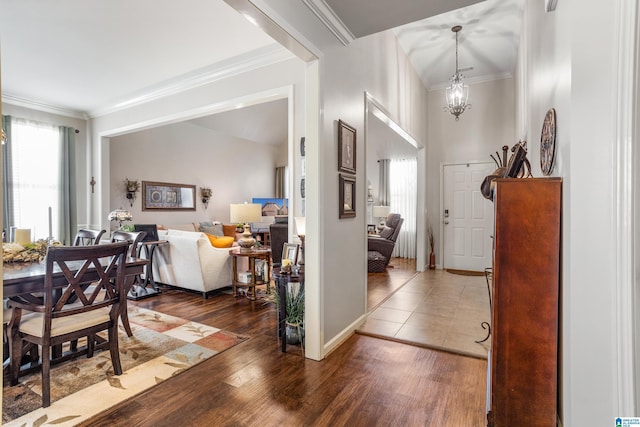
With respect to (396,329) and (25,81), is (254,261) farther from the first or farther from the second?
(25,81)

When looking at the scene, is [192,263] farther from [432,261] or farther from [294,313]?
[432,261]

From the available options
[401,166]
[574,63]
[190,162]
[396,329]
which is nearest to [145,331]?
[396,329]

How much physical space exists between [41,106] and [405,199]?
7850 millimetres

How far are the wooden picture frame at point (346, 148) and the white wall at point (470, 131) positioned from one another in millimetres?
3738

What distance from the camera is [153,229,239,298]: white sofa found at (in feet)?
13.8

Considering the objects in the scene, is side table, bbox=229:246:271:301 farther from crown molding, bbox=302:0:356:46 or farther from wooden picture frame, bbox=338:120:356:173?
crown molding, bbox=302:0:356:46

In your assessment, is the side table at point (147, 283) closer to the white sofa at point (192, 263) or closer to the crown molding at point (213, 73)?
the white sofa at point (192, 263)

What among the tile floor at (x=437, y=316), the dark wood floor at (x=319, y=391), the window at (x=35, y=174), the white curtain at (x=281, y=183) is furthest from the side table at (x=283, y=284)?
the white curtain at (x=281, y=183)

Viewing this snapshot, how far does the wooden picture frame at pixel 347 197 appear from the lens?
2.94 meters

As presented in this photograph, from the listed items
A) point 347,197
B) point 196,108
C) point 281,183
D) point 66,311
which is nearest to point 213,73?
point 196,108

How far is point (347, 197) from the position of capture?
306 centimetres

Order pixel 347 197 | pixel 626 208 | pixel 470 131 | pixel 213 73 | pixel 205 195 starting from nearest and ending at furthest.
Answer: pixel 626 208
pixel 347 197
pixel 213 73
pixel 470 131
pixel 205 195

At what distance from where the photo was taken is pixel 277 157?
10.3 meters

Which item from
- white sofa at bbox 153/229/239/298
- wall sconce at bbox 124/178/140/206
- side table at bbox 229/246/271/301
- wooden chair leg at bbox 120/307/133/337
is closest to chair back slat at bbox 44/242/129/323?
wooden chair leg at bbox 120/307/133/337
